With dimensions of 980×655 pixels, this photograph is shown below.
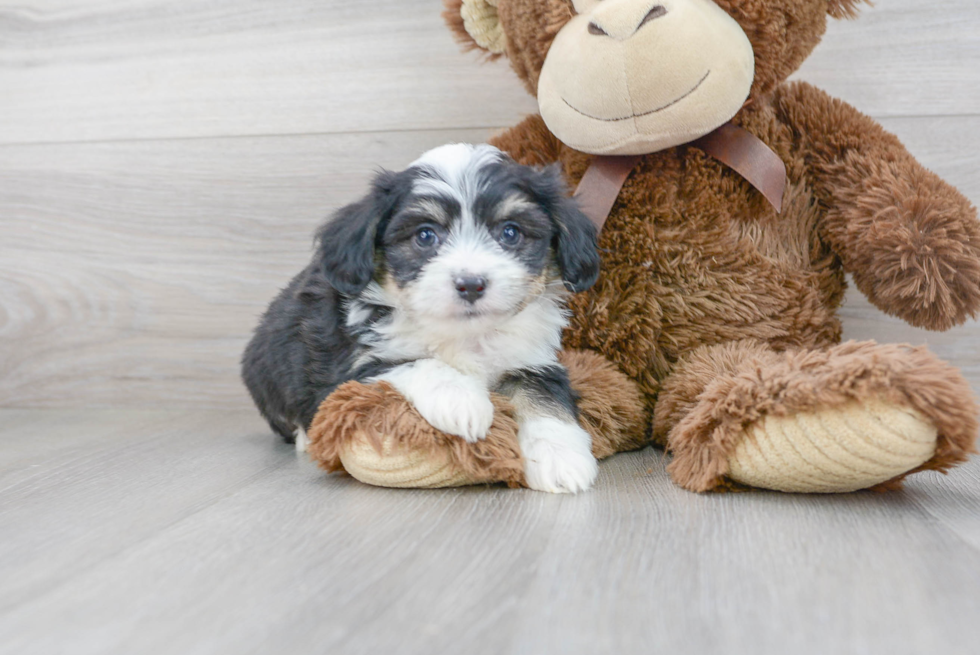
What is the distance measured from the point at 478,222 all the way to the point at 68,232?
1.67 m

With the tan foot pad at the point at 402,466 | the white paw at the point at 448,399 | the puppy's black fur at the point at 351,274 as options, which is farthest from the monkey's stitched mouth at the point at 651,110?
the tan foot pad at the point at 402,466

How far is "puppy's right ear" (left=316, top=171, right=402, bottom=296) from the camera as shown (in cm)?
152

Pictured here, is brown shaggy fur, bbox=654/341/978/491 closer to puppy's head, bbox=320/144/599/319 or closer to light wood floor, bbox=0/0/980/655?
light wood floor, bbox=0/0/980/655

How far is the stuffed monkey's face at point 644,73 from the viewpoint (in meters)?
1.56

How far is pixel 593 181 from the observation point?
180 cm

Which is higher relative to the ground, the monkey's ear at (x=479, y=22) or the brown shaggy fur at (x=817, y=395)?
the monkey's ear at (x=479, y=22)

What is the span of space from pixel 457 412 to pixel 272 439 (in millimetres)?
916

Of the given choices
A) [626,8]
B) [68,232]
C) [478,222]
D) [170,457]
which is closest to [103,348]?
[68,232]

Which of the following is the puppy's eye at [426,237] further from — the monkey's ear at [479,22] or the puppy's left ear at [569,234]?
the monkey's ear at [479,22]

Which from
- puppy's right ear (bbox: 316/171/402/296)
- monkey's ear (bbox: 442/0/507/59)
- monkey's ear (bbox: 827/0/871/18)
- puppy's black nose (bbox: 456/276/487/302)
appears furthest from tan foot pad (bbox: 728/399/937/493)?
monkey's ear (bbox: 442/0/507/59)

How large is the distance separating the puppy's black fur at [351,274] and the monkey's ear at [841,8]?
27.4 inches

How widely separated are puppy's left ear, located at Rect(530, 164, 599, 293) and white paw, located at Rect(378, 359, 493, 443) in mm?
300

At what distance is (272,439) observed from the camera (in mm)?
2156

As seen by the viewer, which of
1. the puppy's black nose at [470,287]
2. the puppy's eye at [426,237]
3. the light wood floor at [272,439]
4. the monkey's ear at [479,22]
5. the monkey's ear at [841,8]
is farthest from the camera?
the monkey's ear at [479,22]
